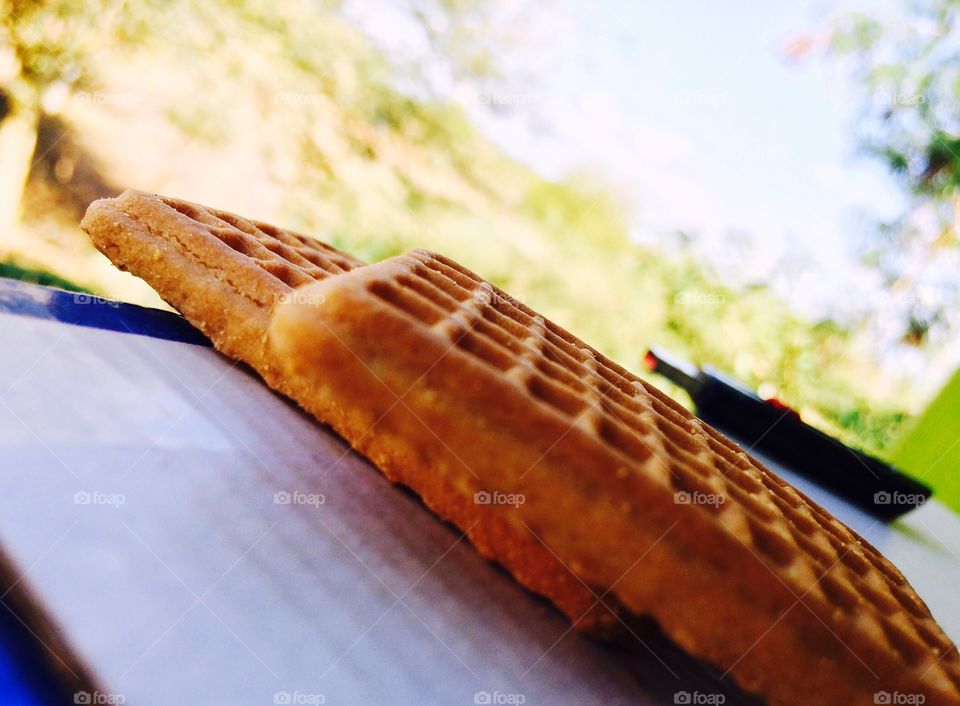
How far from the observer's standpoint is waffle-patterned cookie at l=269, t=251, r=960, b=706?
2.40 ft

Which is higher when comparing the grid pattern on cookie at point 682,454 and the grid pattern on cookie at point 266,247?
the grid pattern on cookie at point 682,454

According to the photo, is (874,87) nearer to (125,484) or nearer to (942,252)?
(942,252)

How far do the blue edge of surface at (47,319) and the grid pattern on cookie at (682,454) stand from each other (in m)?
0.54

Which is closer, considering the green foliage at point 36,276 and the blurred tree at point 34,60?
the green foliage at point 36,276

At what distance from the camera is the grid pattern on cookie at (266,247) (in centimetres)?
127

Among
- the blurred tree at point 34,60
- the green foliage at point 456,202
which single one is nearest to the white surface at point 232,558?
the blurred tree at point 34,60

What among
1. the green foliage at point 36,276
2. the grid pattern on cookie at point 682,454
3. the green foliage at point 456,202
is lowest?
the green foliage at point 36,276

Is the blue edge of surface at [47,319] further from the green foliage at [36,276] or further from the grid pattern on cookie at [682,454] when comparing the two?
the green foliage at [36,276]

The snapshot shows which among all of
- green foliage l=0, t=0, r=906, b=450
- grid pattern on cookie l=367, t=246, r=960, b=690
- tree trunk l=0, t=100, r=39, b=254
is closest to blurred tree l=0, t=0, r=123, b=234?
tree trunk l=0, t=100, r=39, b=254

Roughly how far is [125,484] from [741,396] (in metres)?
2.11

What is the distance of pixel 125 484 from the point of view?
82cm

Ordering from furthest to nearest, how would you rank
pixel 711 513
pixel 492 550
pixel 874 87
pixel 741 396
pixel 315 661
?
pixel 874 87, pixel 741 396, pixel 492 550, pixel 711 513, pixel 315 661

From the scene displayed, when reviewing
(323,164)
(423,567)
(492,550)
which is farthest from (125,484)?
(323,164)

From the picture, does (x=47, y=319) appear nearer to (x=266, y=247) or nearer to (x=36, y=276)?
(x=266, y=247)
